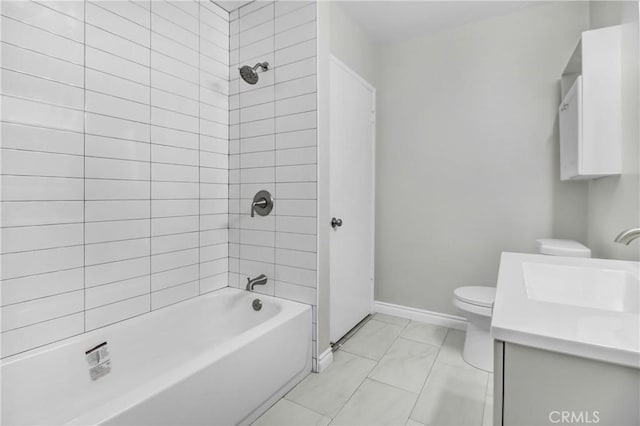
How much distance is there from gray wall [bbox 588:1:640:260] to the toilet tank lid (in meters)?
0.08

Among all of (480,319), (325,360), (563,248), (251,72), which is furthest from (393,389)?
(251,72)

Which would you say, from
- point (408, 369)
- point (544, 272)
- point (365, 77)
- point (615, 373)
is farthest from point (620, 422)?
point (365, 77)

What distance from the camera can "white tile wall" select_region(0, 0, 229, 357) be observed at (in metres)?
1.29

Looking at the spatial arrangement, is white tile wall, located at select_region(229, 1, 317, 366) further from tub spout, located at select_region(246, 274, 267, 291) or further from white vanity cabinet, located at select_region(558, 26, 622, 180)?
white vanity cabinet, located at select_region(558, 26, 622, 180)

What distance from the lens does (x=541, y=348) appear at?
→ 0.58 m

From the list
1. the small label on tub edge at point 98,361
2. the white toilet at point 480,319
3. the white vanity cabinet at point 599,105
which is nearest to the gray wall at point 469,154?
the white toilet at point 480,319

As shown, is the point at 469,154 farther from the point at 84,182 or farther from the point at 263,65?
the point at 84,182

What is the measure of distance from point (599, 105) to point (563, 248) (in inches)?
31.6

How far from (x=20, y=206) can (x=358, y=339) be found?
2151 mm

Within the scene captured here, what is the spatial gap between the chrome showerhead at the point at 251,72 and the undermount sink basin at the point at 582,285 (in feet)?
5.87

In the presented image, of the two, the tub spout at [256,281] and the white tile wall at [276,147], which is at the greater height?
the white tile wall at [276,147]

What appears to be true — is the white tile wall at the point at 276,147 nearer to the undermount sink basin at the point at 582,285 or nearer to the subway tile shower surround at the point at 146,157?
the subway tile shower surround at the point at 146,157

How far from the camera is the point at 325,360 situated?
6.48 ft

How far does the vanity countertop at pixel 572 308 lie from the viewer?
0.55m
